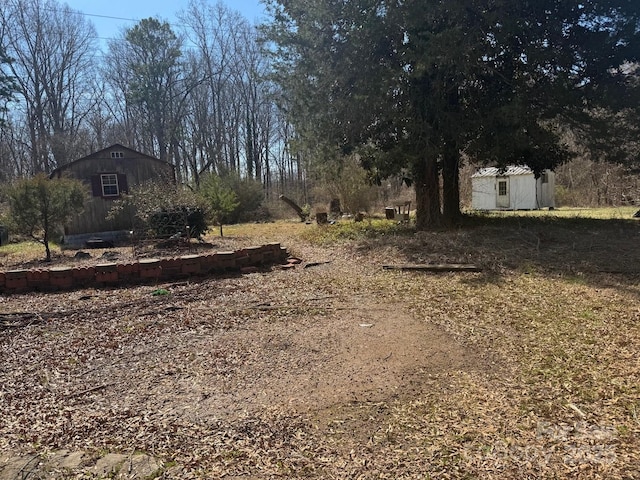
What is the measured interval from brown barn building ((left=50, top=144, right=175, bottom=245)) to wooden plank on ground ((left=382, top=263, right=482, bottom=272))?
10.3 metres

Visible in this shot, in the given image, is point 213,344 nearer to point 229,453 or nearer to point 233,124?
point 229,453

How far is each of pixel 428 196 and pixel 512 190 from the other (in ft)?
49.3

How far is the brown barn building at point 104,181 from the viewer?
15.0m

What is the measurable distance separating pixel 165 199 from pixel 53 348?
7657 millimetres

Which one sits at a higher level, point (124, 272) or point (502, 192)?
point (502, 192)

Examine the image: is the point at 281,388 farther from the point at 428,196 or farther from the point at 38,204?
the point at 38,204

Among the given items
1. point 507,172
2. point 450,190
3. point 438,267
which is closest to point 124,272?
point 438,267

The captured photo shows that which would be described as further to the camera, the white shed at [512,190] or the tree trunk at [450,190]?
the white shed at [512,190]

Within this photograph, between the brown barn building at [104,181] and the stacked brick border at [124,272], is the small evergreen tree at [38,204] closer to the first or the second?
the brown barn building at [104,181]

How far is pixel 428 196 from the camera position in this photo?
36.1ft

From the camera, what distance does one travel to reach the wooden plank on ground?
676cm

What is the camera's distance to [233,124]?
30656 mm

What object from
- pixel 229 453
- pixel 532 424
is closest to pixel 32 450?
pixel 229 453

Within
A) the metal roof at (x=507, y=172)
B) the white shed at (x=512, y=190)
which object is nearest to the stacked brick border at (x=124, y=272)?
the metal roof at (x=507, y=172)
